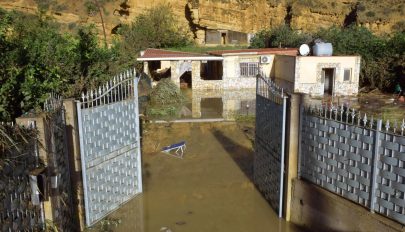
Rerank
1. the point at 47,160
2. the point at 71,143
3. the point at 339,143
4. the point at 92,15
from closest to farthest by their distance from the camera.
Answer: the point at 47,160
the point at 339,143
the point at 71,143
the point at 92,15

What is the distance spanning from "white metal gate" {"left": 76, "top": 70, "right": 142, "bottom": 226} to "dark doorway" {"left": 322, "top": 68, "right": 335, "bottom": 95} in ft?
57.3

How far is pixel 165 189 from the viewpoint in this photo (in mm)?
8367

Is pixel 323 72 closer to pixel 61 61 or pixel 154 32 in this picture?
pixel 61 61

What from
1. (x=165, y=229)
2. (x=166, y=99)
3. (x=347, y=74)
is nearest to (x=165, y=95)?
(x=166, y=99)

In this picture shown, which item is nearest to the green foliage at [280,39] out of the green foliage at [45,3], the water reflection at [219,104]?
the water reflection at [219,104]

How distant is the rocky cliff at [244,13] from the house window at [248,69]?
58.3 ft

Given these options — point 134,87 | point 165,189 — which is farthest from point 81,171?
point 165,189

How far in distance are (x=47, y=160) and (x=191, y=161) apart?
227 inches

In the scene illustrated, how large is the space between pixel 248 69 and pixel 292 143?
19.6m

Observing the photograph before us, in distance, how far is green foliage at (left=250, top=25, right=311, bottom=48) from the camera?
34875mm

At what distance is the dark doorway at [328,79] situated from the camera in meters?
22.3

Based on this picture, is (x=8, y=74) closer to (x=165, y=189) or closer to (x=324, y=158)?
(x=165, y=189)

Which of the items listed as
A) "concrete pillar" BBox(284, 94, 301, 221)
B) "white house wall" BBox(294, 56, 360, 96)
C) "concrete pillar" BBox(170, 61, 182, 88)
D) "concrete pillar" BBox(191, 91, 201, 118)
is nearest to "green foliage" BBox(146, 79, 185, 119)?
"concrete pillar" BBox(191, 91, 201, 118)

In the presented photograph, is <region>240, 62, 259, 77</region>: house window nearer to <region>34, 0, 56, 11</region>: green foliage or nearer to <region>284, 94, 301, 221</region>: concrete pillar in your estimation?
<region>284, 94, 301, 221</region>: concrete pillar
